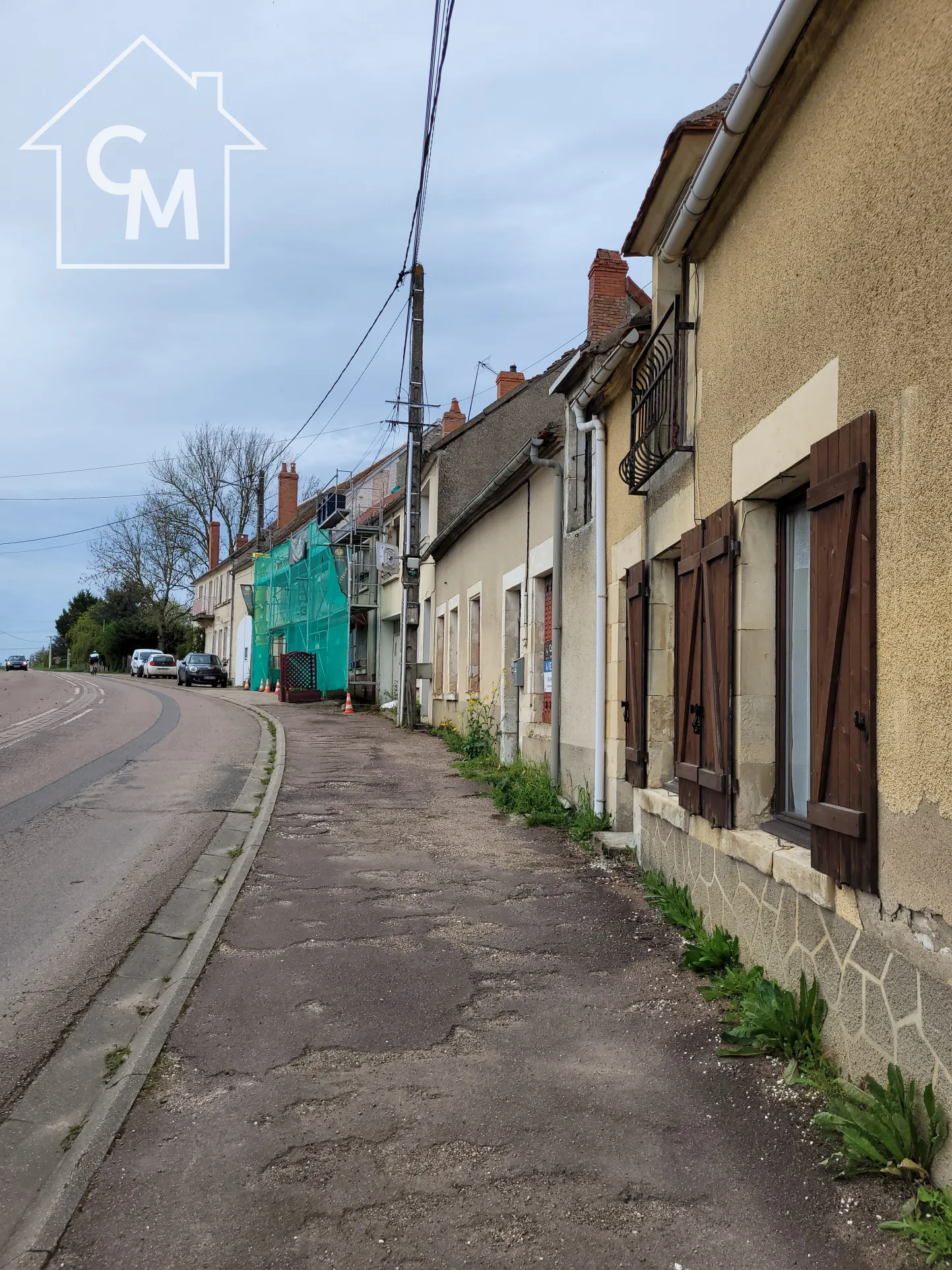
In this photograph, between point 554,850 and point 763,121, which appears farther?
point 554,850

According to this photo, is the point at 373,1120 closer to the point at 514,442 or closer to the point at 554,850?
the point at 554,850

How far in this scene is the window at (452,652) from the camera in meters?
17.4

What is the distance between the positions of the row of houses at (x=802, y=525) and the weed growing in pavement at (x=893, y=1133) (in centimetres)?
12

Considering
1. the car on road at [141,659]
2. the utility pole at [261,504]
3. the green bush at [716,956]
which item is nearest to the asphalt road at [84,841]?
the green bush at [716,956]

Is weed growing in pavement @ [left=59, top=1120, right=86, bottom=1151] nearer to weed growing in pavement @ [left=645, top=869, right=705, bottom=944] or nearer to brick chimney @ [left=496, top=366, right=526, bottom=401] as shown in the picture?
weed growing in pavement @ [left=645, top=869, right=705, bottom=944]

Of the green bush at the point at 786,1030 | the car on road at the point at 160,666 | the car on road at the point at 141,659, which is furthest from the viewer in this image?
the car on road at the point at 141,659

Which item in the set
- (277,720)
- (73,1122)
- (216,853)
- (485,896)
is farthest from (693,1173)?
(277,720)

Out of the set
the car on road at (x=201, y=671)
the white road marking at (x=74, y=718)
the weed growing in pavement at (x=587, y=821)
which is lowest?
→ the weed growing in pavement at (x=587, y=821)

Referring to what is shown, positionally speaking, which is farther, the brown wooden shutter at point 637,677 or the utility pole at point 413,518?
the utility pole at point 413,518

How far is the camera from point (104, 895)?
653 cm

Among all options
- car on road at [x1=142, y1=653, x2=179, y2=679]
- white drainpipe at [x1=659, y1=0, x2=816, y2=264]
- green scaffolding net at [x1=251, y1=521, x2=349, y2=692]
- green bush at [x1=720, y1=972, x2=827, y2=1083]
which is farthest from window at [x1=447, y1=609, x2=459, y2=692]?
car on road at [x1=142, y1=653, x2=179, y2=679]

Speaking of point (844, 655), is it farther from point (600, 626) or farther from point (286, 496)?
point (286, 496)

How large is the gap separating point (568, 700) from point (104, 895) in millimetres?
4617

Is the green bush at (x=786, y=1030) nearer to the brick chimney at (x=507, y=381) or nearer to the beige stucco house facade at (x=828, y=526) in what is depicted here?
the beige stucco house facade at (x=828, y=526)
